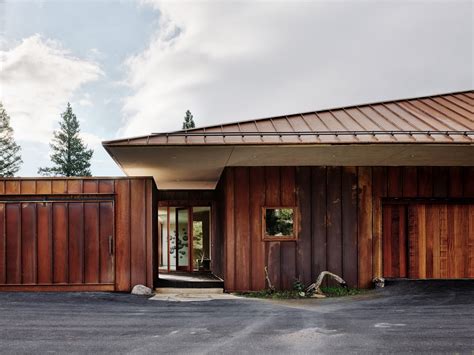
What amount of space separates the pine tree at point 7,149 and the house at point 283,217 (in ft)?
102

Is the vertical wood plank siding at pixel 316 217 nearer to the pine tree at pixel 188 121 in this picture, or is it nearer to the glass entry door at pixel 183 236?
the glass entry door at pixel 183 236

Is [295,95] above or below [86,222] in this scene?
above

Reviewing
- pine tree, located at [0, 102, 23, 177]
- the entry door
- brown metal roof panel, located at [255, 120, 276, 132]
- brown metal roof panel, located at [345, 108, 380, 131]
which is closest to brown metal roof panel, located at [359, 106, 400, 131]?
brown metal roof panel, located at [345, 108, 380, 131]

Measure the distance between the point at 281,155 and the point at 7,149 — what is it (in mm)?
35532

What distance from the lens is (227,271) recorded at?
33.4 feet

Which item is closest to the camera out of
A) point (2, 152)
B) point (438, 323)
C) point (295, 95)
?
point (438, 323)

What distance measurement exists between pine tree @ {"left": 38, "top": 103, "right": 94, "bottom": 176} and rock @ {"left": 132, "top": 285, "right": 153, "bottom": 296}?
1288 inches

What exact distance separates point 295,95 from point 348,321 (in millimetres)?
39652

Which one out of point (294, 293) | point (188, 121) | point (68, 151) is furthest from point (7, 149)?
point (294, 293)

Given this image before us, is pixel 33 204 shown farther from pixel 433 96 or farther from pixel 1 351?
pixel 433 96

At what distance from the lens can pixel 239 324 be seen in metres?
6.70

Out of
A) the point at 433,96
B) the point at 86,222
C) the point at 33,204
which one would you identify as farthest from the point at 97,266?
the point at 433,96

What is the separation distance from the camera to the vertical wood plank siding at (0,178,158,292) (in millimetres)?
9953

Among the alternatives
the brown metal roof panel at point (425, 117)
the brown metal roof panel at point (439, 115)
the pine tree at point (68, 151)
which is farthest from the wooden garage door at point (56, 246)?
the pine tree at point (68, 151)
